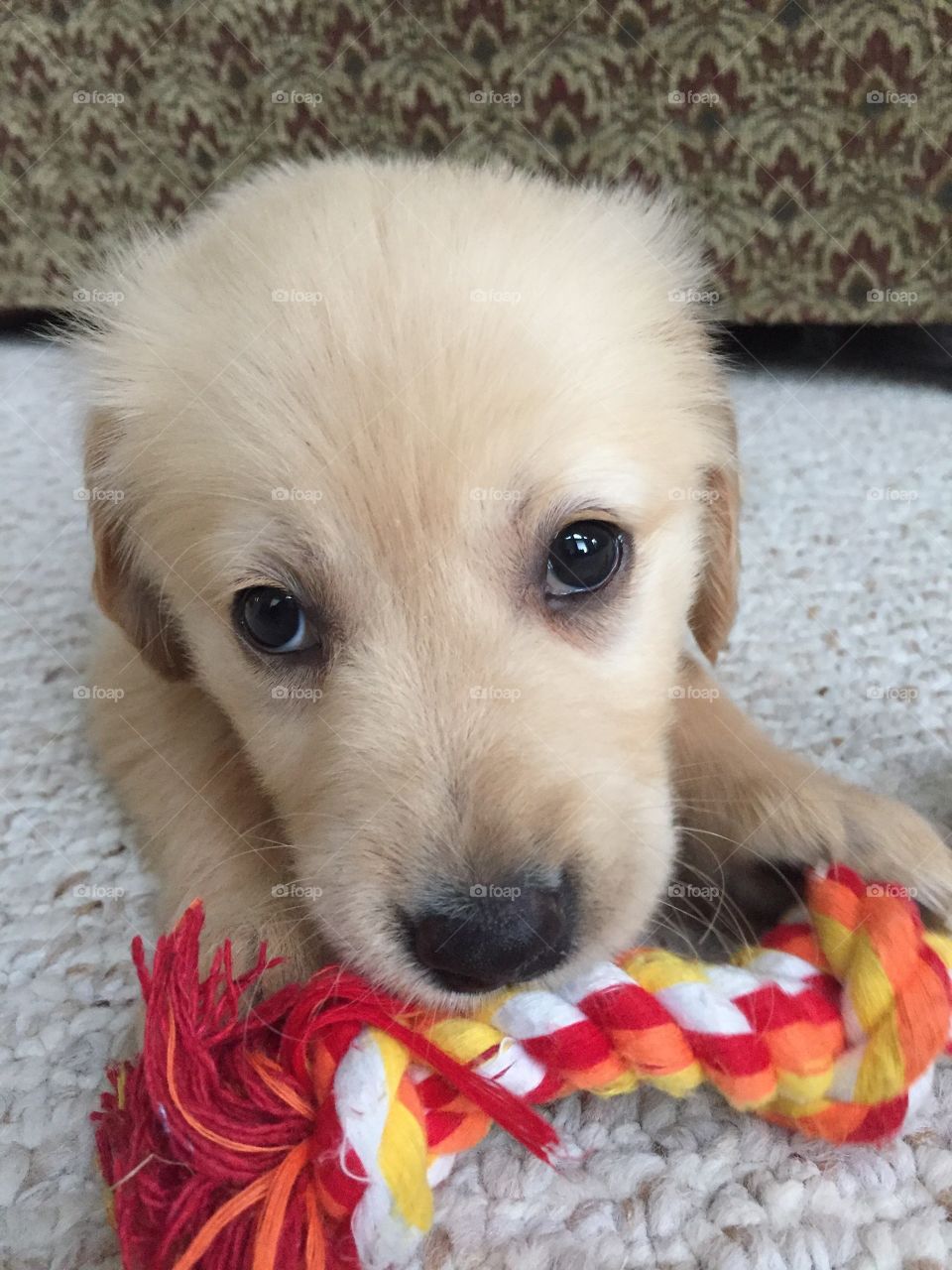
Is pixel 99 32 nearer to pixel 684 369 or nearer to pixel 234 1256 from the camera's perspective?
pixel 684 369

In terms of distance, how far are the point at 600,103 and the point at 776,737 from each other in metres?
2.42

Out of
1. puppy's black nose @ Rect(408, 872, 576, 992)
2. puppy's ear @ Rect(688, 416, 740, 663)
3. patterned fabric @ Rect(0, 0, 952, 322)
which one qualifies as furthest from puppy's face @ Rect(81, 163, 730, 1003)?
patterned fabric @ Rect(0, 0, 952, 322)

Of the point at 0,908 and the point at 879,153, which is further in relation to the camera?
the point at 879,153

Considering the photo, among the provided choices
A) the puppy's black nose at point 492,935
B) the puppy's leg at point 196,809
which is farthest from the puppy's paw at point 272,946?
the puppy's black nose at point 492,935

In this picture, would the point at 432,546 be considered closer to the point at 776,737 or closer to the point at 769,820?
the point at 769,820

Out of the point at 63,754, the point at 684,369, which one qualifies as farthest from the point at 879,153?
the point at 63,754

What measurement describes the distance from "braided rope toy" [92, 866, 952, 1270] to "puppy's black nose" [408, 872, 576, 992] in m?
0.05

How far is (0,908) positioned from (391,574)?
935 mm

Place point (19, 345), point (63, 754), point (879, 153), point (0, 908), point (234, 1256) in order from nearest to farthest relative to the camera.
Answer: point (234, 1256) → point (0, 908) → point (63, 754) → point (879, 153) → point (19, 345)

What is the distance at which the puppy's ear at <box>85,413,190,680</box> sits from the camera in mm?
1851

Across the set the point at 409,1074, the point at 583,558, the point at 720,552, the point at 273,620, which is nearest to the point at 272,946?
the point at 409,1074

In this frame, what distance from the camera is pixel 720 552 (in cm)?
190

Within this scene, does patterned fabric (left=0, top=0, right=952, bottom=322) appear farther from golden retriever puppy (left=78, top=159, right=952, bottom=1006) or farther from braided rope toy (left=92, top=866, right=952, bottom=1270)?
braided rope toy (left=92, top=866, right=952, bottom=1270)

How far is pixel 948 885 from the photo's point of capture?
1.43 meters
